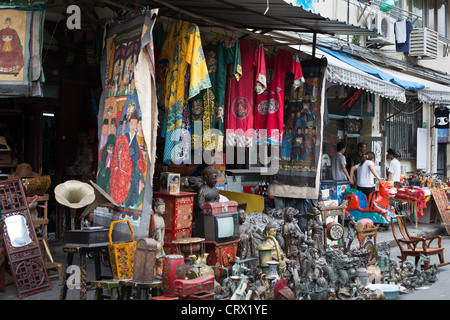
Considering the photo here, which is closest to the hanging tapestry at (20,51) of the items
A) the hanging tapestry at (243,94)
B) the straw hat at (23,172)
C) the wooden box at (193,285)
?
the straw hat at (23,172)

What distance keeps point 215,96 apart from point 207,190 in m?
1.54

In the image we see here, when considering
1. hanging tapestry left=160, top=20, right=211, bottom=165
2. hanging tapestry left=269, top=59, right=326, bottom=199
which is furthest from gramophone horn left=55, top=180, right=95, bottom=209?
hanging tapestry left=269, top=59, right=326, bottom=199

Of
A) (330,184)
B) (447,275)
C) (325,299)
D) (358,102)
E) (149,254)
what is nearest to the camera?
(149,254)

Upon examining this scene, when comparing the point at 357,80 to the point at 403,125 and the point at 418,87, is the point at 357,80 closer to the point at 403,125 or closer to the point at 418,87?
the point at 418,87

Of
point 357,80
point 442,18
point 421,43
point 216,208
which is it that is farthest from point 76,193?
point 442,18

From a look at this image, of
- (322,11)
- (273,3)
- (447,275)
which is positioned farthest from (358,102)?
(273,3)

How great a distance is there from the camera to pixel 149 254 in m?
5.24

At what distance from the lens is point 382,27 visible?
14930 millimetres

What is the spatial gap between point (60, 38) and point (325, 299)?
5.68 meters

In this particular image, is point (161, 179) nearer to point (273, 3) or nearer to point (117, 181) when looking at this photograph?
point (117, 181)

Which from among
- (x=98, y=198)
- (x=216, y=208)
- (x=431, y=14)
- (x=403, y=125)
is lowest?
(x=216, y=208)

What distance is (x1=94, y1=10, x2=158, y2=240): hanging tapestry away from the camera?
20.8 feet

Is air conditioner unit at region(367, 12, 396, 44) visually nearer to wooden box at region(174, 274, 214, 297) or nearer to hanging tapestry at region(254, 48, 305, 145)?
hanging tapestry at region(254, 48, 305, 145)

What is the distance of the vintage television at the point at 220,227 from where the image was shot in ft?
23.0
